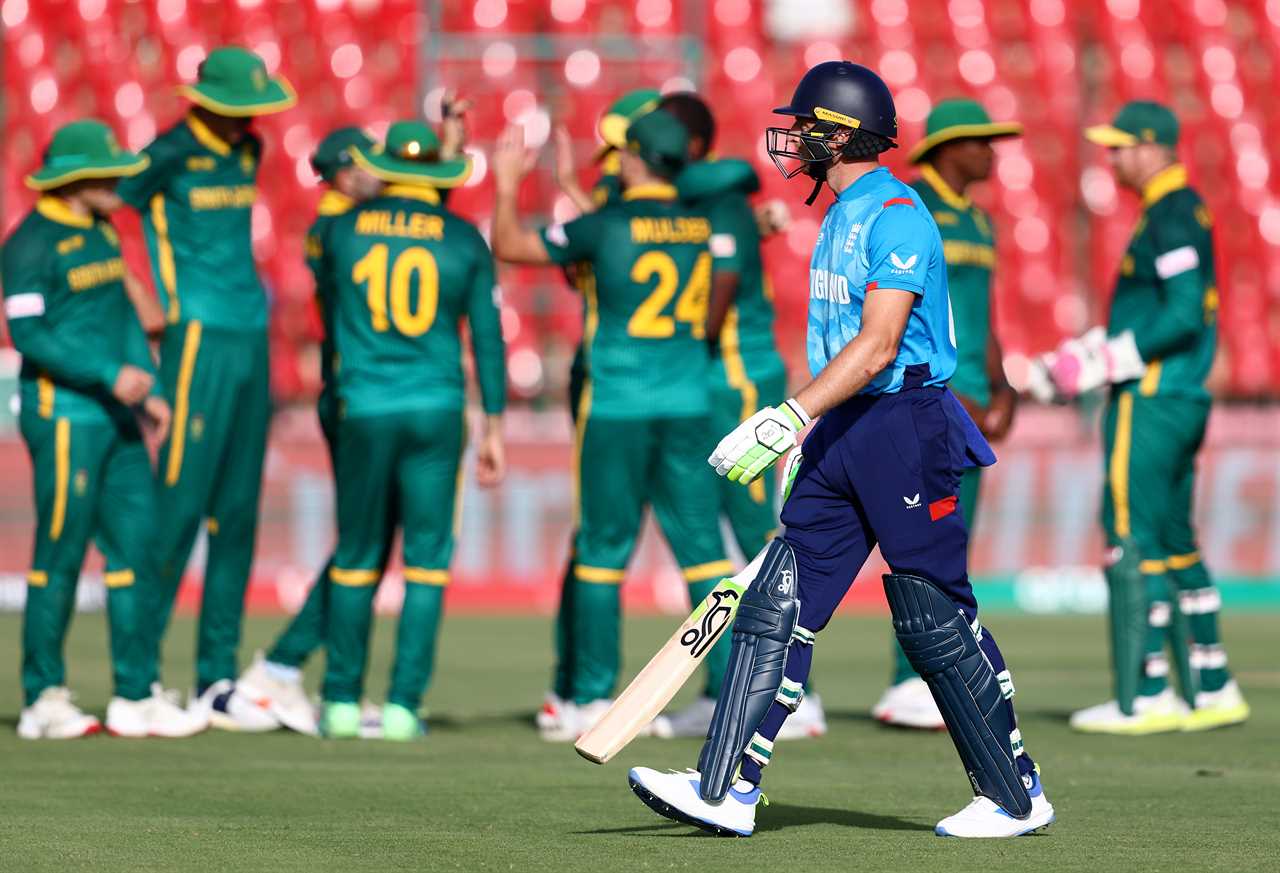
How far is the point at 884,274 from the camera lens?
5.31 m

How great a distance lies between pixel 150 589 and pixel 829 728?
2.65 meters

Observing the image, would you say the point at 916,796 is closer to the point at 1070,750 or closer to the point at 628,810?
Result: the point at 628,810

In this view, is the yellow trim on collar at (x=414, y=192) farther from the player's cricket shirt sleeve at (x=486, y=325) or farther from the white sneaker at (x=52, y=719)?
the white sneaker at (x=52, y=719)

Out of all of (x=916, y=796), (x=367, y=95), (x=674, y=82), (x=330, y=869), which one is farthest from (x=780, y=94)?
(x=330, y=869)

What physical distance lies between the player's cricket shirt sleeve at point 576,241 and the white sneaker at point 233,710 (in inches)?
80.5

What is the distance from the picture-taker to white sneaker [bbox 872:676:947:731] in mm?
8219

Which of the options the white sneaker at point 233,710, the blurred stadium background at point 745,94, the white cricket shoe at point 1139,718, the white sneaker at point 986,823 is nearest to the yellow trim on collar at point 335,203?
the white sneaker at point 233,710

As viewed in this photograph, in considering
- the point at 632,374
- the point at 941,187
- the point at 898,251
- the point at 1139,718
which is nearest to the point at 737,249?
the point at 632,374

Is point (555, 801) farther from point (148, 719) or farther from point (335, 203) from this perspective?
point (335, 203)

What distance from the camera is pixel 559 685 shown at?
27.2 ft

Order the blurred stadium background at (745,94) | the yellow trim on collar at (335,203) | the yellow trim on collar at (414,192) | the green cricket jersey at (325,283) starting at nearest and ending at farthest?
the yellow trim on collar at (414,192), the green cricket jersey at (325,283), the yellow trim on collar at (335,203), the blurred stadium background at (745,94)

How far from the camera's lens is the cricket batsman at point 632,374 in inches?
308

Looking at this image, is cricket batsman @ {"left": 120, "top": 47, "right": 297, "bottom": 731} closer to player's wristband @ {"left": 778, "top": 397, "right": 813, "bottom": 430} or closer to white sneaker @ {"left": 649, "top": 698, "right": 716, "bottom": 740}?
white sneaker @ {"left": 649, "top": 698, "right": 716, "bottom": 740}

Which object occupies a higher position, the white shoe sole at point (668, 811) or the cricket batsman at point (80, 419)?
the cricket batsman at point (80, 419)
